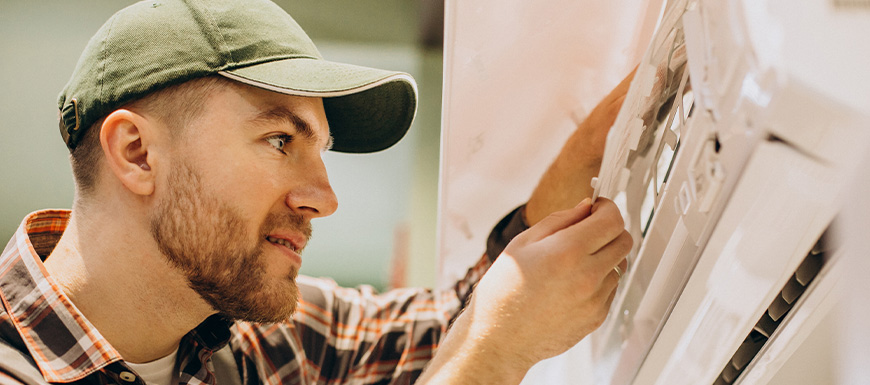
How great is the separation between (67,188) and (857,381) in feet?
9.06

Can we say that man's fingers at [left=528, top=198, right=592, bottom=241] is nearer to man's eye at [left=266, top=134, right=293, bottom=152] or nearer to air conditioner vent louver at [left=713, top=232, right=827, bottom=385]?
air conditioner vent louver at [left=713, top=232, right=827, bottom=385]

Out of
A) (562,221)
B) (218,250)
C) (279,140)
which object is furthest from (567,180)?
(218,250)

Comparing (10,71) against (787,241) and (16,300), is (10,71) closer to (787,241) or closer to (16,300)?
(16,300)

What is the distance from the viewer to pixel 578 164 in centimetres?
101

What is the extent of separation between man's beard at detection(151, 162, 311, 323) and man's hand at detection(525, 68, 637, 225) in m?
0.43

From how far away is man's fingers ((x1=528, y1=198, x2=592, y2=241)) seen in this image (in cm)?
75

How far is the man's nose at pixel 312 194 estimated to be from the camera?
102 centimetres

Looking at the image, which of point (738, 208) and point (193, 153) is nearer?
point (738, 208)

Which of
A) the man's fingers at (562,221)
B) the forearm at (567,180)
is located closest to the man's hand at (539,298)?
the man's fingers at (562,221)

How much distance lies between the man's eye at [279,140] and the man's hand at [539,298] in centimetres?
44

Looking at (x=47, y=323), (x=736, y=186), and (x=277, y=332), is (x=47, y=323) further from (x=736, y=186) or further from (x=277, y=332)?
(x=736, y=186)

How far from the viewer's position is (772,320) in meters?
0.54

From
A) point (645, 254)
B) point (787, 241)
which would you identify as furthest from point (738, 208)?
point (645, 254)

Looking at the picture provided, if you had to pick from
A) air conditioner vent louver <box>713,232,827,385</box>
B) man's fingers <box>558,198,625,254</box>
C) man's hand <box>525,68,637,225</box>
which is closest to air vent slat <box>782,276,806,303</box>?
air conditioner vent louver <box>713,232,827,385</box>
